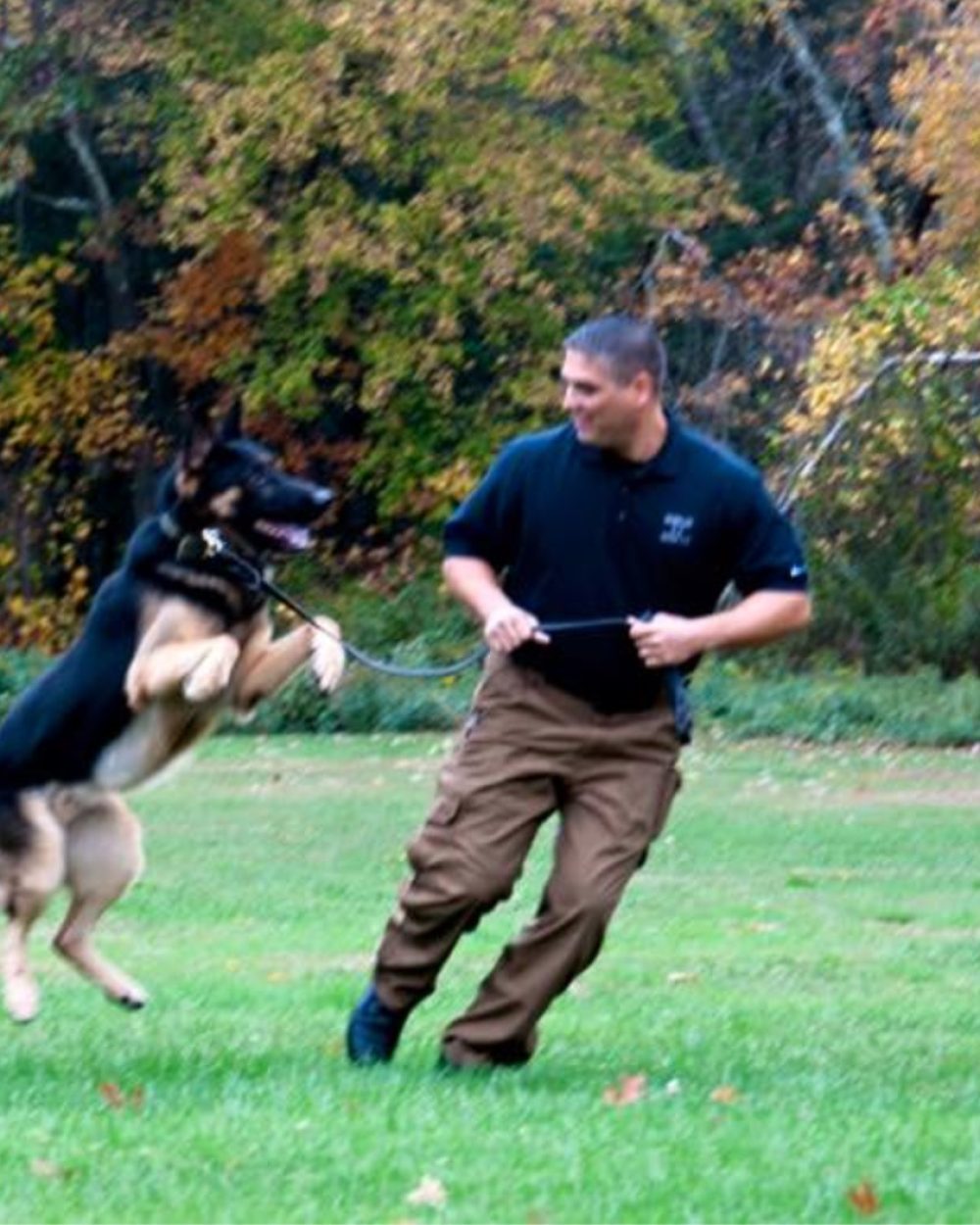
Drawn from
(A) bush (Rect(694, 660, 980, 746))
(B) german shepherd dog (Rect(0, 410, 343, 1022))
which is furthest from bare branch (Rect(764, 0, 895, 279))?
(B) german shepherd dog (Rect(0, 410, 343, 1022))

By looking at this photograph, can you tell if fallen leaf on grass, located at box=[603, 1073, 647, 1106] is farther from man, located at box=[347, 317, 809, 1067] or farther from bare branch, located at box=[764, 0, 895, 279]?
bare branch, located at box=[764, 0, 895, 279]

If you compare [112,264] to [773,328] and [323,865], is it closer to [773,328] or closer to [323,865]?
[773,328]

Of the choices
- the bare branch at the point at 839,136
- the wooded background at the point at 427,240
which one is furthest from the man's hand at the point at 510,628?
the bare branch at the point at 839,136

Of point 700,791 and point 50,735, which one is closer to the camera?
point 50,735

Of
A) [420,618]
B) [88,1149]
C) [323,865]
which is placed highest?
[88,1149]

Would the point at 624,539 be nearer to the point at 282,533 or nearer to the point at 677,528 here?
the point at 677,528

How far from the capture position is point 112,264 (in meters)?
39.4

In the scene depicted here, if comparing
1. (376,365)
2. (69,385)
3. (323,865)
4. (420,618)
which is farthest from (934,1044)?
→ (69,385)

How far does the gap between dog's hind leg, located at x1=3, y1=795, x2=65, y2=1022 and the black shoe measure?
1226 mm

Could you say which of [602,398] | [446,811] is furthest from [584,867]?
[602,398]

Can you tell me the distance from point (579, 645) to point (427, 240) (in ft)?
93.4

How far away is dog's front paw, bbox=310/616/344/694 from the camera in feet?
32.9

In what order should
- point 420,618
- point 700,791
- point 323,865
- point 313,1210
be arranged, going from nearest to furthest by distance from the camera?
point 313,1210
point 323,865
point 700,791
point 420,618

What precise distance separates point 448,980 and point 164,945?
2208mm
